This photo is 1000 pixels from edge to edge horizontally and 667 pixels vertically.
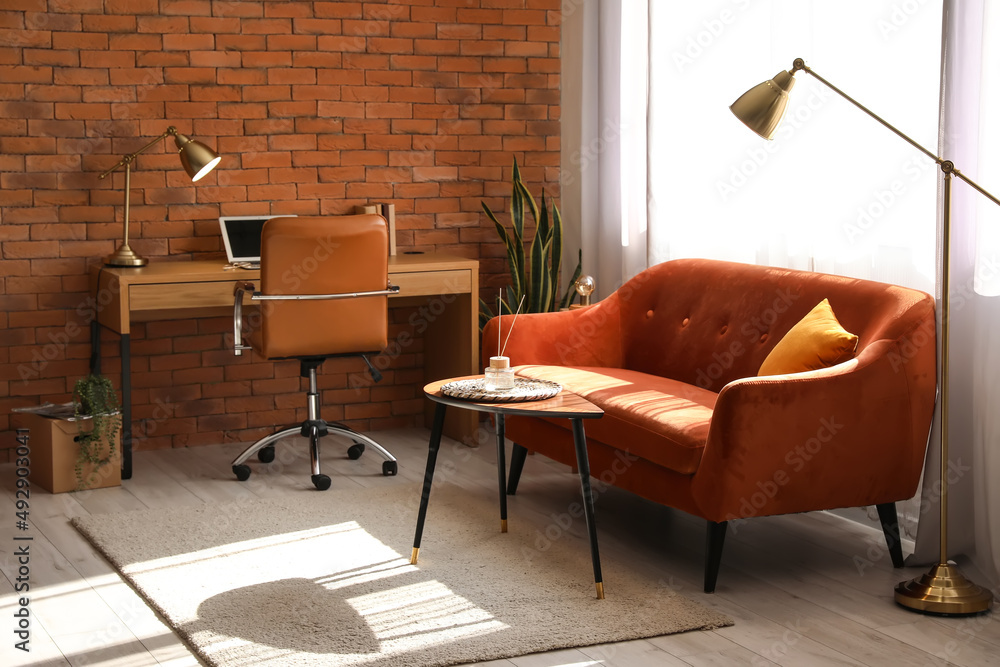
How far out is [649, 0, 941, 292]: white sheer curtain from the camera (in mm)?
3820

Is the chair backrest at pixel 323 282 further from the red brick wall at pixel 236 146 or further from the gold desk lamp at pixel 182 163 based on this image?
the red brick wall at pixel 236 146

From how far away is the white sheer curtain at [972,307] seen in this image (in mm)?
3432

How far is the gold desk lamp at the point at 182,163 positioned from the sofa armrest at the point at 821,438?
250cm

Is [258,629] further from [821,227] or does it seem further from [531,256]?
[531,256]

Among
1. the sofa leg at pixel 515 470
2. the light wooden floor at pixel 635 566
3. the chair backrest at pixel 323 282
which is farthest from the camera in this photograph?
the sofa leg at pixel 515 470

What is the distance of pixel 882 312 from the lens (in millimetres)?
3574

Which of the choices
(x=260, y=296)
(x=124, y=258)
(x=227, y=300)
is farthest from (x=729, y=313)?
(x=124, y=258)

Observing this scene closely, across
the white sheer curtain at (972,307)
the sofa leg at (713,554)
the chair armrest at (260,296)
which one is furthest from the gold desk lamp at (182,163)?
the white sheer curtain at (972,307)

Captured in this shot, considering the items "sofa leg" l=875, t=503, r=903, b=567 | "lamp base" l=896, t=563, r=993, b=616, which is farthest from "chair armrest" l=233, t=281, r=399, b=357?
"lamp base" l=896, t=563, r=993, b=616

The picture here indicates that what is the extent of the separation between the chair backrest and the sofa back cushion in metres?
1.00

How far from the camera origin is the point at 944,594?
3.21 meters

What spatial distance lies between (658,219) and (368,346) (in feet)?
4.61

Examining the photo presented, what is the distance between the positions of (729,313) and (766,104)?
1.06 m

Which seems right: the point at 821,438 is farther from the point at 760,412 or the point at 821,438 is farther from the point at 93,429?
the point at 93,429
